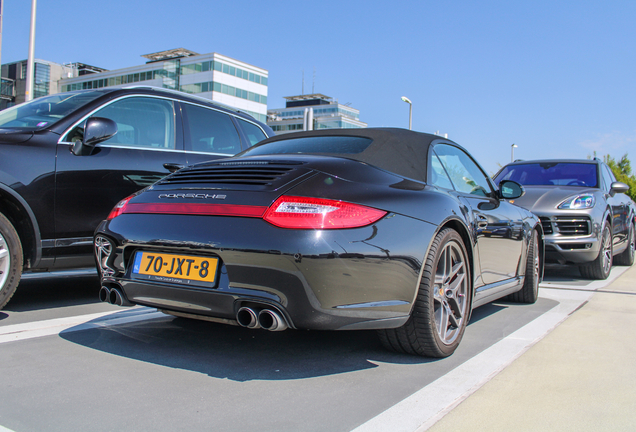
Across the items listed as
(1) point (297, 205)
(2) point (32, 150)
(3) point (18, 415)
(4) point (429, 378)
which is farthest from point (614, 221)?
(3) point (18, 415)

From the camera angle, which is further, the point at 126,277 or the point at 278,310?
the point at 126,277

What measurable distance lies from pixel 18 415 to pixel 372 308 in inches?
60.8

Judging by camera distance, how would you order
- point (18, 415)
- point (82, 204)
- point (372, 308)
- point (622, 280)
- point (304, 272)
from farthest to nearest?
1. point (622, 280)
2. point (82, 204)
3. point (372, 308)
4. point (304, 272)
5. point (18, 415)

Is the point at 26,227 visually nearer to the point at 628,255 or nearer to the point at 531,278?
the point at 531,278

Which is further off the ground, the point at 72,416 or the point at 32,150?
the point at 32,150

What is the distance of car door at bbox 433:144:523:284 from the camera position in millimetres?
3803

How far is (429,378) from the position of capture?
2863 mm

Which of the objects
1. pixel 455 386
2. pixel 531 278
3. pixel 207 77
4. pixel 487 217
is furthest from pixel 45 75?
pixel 455 386

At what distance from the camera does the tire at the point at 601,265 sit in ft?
23.2

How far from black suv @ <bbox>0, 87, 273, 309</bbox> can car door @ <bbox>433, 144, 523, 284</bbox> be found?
2.44 metres

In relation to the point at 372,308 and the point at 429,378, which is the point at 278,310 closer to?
the point at 372,308

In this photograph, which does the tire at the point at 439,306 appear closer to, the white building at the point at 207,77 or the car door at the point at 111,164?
the car door at the point at 111,164

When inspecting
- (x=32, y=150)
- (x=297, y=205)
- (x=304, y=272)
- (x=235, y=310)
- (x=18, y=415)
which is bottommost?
(x=18, y=415)

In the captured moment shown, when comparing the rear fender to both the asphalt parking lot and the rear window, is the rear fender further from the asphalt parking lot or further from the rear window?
the rear window
